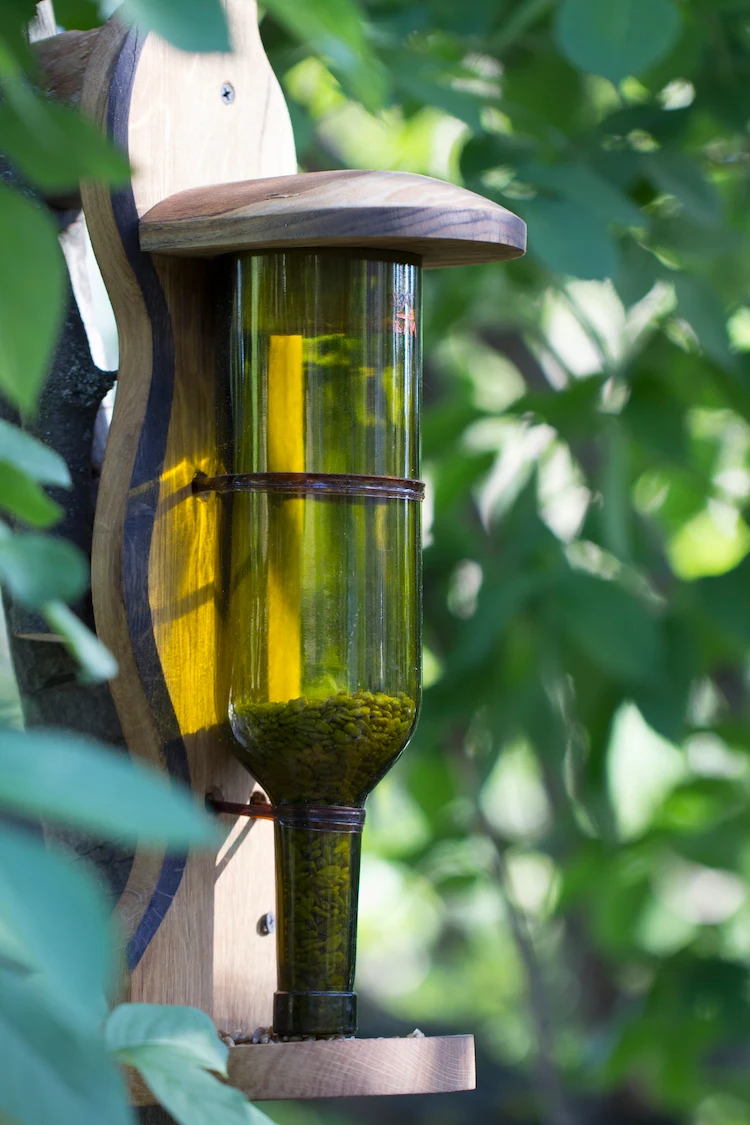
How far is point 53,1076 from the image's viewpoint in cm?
28

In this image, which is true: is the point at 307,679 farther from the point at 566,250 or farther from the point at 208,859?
the point at 566,250

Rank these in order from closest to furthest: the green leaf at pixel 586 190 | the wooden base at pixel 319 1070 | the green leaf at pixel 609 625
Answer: the wooden base at pixel 319 1070, the green leaf at pixel 586 190, the green leaf at pixel 609 625

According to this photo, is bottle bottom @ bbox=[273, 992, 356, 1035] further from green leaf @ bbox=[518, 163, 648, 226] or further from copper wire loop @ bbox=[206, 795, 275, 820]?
green leaf @ bbox=[518, 163, 648, 226]

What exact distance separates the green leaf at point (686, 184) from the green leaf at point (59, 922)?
1120 millimetres

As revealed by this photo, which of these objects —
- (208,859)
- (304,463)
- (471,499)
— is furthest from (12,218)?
(471,499)

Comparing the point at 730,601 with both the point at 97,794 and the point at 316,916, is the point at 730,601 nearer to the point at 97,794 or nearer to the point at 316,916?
the point at 316,916

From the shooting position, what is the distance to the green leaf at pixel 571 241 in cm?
109

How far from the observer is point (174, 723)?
0.78 m

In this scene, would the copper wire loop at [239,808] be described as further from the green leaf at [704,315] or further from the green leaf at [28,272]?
the green leaf at [704,315]

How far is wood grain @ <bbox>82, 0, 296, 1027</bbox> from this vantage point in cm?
76

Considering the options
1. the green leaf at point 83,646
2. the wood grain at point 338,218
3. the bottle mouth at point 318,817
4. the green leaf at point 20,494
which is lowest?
the bottle mouth at point 318,817

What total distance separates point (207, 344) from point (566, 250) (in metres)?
0.39

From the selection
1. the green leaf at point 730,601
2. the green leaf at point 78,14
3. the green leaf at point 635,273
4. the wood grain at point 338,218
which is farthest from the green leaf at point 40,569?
the green leaf at point 730,601

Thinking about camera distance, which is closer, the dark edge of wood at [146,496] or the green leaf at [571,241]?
the dark edge of wood at [146,496]
